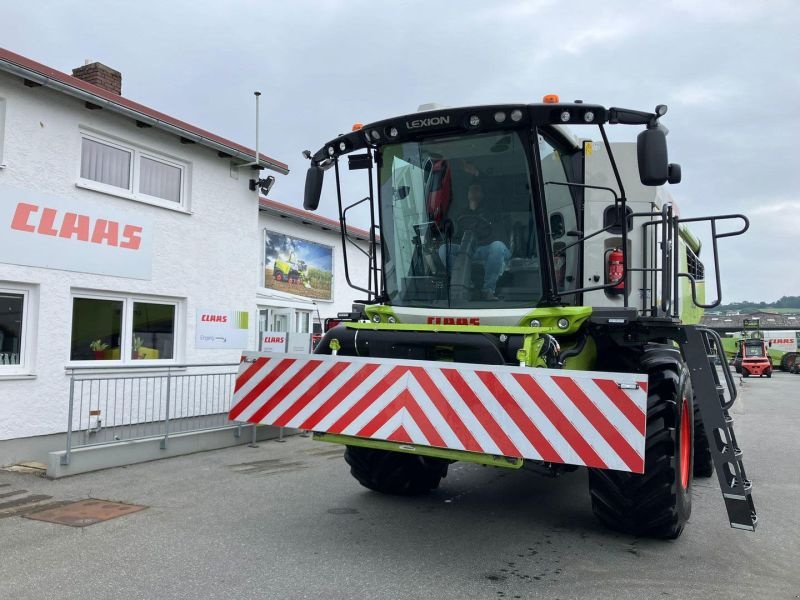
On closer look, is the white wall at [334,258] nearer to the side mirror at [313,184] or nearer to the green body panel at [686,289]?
the green body panel at [686,289]

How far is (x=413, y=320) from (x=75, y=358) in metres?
5.69

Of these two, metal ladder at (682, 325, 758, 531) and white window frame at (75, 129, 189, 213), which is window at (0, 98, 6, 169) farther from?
metal ladder at (682, 325, 758, 531)

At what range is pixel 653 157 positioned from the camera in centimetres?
421

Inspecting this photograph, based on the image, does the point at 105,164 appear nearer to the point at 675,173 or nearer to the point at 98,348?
the point at 98,348

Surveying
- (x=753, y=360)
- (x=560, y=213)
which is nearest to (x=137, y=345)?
(x=560, y=213)

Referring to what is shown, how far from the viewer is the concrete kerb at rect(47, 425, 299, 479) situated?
7.05 m

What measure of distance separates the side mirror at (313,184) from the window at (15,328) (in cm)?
460

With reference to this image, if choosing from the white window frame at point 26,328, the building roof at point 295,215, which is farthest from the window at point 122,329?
the building roof at point 295,215

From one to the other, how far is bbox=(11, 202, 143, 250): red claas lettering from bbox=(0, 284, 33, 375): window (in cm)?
79

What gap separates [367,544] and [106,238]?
20.6 feet

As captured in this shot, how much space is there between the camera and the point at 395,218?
5.43 m

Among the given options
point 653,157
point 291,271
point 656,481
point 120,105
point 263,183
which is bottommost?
point 656,481

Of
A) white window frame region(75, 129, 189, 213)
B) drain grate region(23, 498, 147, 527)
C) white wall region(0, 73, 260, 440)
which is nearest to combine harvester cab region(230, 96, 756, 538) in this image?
drain grate region(23, 498, 147, 527)

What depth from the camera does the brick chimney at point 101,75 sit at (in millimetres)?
9938
